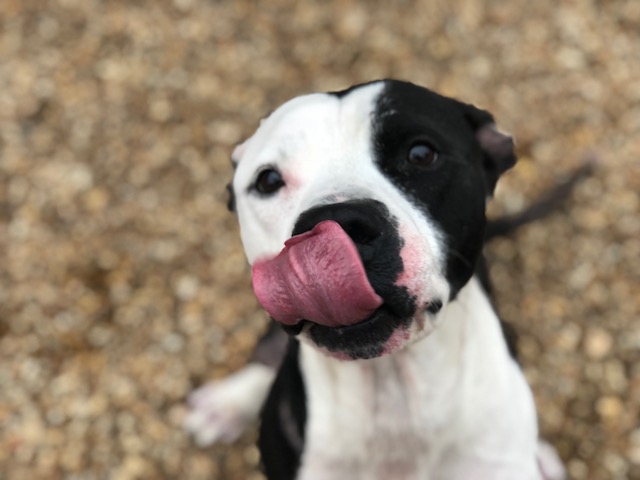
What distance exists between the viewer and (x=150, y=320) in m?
3.17

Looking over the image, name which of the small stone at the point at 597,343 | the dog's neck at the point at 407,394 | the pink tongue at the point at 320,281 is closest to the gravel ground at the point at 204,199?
the small stone at the point at 597,343

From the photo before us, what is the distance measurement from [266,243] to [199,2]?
2667 millimetres

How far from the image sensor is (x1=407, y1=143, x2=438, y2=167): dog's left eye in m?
1.68

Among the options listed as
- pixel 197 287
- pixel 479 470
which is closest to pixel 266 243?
pixel 479 470

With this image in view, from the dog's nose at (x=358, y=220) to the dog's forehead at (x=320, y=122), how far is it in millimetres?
298

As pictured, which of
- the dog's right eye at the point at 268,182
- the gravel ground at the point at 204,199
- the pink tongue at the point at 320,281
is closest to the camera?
the pink tongue at the point at 320,281

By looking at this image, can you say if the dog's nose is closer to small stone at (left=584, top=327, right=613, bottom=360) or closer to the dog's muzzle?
the dog's muzzle

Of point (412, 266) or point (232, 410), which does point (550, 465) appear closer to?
point (232, 410)

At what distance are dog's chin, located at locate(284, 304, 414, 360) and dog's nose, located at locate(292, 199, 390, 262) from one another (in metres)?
0.14

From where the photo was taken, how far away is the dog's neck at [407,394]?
1804 mm

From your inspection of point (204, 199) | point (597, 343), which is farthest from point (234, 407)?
point (597, 343)

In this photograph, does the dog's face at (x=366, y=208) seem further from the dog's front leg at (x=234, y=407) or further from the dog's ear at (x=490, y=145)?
the dog's front leg at (x=234, y=407)

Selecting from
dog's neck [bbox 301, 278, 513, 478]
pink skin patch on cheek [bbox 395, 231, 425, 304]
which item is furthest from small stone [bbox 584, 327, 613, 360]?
pink skin patch on cheek [bbox 395, 231, 425, 304]

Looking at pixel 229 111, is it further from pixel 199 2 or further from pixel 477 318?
pixel 477 318
